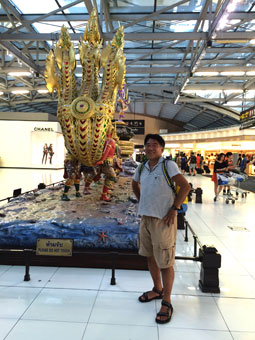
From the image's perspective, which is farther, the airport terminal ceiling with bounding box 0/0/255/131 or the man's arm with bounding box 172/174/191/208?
the airport terminal ceiling with bounding box 0/0/255/131

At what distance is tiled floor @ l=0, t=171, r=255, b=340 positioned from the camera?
200 centimetres

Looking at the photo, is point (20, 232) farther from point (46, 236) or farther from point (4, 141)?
point (4, 141)

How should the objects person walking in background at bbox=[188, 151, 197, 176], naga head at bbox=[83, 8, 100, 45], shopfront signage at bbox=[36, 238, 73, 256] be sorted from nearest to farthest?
shopfront signage at bbox=[36, 238, 73, 256], naga head at bbox=[83, 8, 100, 45], person walking in background at bbox=[188, 151, 197, 176]

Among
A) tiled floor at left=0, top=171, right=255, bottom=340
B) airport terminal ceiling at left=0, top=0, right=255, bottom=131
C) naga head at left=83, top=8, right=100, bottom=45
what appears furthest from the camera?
airport terminal ceiling at left=0, top=0, right=255, bottom=131

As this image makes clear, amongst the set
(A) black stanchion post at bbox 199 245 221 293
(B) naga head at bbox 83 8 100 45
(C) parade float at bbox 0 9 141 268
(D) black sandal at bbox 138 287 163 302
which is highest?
(B) naga head at bbox 83 8 100 45

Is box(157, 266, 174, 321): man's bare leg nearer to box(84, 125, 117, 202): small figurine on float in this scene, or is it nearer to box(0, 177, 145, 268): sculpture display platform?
box(0, 177, 145, 268): sculpture display platform

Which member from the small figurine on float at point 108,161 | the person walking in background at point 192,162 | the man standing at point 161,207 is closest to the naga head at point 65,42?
the small figurine on float at point 108,161

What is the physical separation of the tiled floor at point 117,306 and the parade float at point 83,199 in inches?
12.0

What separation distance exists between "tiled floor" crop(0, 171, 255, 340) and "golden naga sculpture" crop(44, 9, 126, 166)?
5.51 ft

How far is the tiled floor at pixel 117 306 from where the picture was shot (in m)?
2.00

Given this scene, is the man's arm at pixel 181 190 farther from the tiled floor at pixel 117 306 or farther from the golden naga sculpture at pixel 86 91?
the golden naga sculpture at pixel 86 91

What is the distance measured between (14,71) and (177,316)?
11209 millimetres

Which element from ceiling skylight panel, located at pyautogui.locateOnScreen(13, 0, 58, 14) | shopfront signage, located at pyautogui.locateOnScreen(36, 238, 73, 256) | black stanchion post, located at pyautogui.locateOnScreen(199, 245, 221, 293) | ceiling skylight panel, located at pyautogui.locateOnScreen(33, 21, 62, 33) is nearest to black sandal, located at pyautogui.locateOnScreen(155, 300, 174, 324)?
black stanchion post, located at pyautogui.locateOnScreen(199, 245, 221, 293)

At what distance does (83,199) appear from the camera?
4555mm
